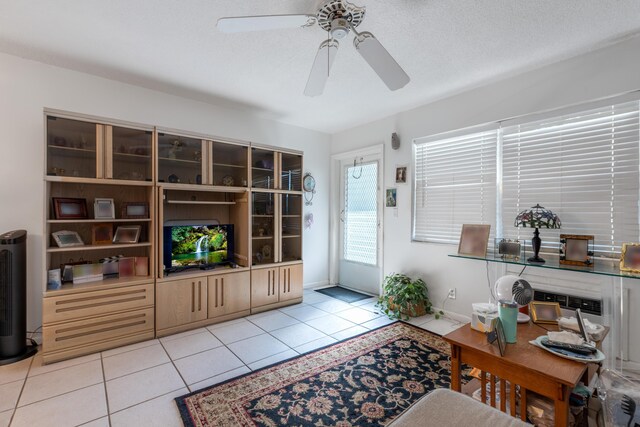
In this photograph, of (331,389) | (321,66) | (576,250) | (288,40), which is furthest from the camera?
(576,250)

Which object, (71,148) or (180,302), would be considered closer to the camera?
(71,148)

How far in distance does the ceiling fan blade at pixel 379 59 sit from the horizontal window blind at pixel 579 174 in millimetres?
1773

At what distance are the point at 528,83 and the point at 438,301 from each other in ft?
8.22

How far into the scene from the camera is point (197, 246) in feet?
11.0

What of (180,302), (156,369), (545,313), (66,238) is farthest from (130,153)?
(545,313)

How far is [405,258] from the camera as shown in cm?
396

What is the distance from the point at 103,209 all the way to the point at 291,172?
2.18 metres

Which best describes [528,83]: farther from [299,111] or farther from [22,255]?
[22,255]

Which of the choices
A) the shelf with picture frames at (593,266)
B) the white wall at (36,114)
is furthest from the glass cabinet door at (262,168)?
the shelf with picture frames at (593,266)

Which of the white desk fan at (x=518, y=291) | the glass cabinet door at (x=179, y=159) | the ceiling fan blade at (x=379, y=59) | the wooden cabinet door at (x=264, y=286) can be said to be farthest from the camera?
the wooden cabinet door at (x=264, y=286)

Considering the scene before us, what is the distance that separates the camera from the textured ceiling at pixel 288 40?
6.50 feet

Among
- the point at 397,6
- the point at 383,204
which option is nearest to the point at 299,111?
the point at 383,204

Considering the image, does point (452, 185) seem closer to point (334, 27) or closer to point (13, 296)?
point (334, 27)

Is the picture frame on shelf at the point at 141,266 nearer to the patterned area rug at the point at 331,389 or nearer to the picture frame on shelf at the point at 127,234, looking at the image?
the picture frame on shelf at the point at 127,234
